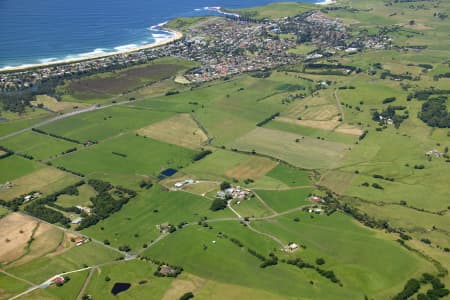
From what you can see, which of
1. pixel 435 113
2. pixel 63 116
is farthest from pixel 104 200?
pixel 435 113

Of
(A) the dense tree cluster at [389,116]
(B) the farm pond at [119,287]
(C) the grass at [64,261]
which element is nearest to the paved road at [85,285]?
(C) the grass at [64,261]

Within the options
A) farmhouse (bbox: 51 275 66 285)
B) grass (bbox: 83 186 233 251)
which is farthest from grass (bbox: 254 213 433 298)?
farmhouse (bbox: 51 275 66 285)

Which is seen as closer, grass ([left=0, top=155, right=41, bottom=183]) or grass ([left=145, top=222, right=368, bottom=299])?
grass ([left=145, top=222, right=368, bottom=299])

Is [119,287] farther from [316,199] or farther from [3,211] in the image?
[316,199]

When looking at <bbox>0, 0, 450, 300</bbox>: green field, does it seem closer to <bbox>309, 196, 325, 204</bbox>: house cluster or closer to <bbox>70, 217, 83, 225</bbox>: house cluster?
<bbox>309, 196, 325, 204</bbox>: house cluster

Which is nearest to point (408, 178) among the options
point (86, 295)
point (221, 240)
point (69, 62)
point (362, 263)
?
point (362, 263)

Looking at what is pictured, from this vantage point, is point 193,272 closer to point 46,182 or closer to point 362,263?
point 362,263
